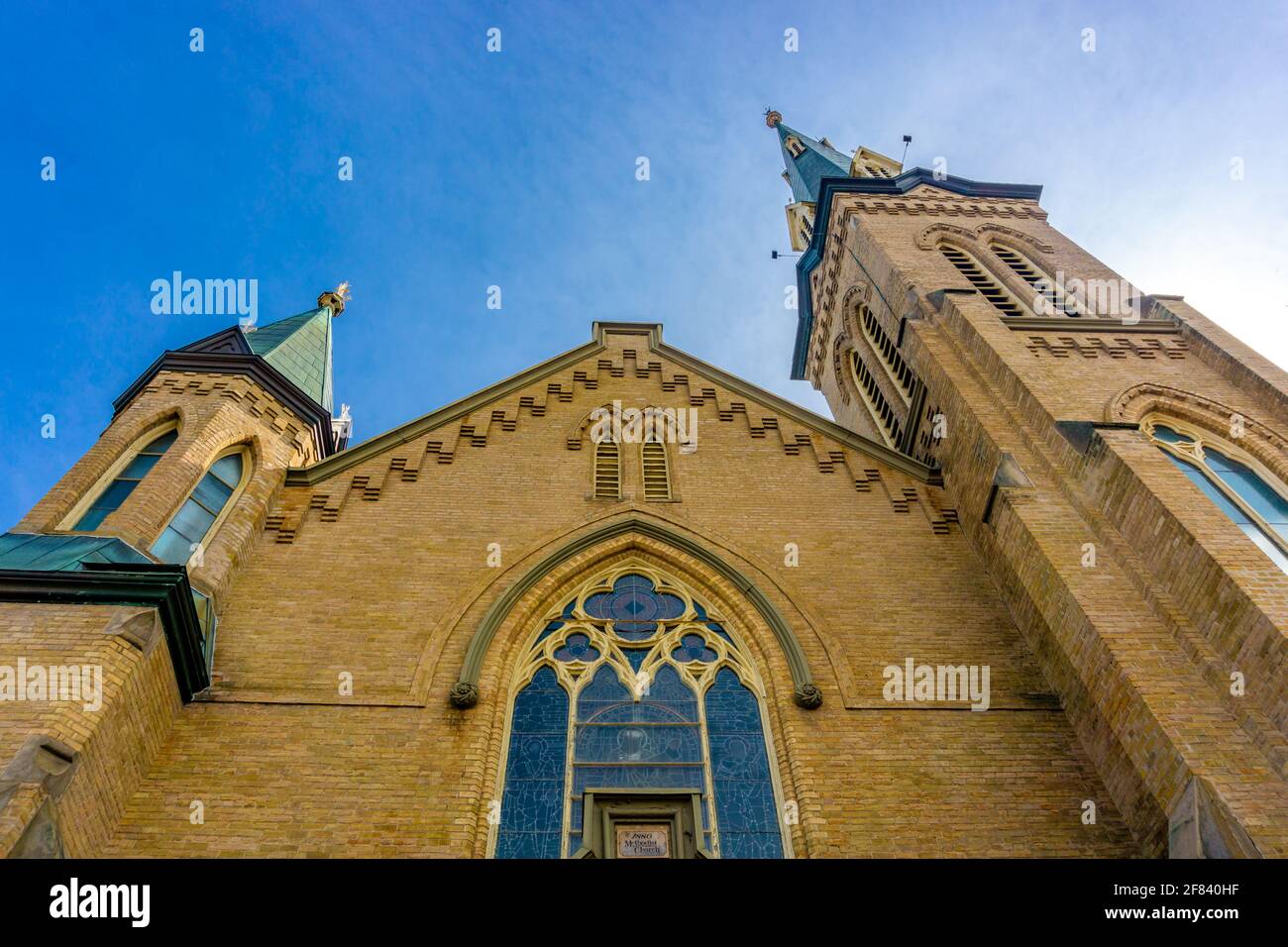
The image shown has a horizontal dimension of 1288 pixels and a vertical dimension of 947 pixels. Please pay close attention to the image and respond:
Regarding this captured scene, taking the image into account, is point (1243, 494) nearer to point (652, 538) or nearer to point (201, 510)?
point (652, 538)

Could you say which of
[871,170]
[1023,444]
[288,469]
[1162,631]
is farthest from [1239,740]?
[871,170]

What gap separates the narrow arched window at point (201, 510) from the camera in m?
9.96

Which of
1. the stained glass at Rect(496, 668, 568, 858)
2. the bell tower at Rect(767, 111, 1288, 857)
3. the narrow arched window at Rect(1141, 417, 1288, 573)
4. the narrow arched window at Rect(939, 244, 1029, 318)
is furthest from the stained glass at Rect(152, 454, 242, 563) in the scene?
the narrow arched window at Rect(939, 244, 1029, 318)

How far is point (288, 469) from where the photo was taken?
12.0 metres

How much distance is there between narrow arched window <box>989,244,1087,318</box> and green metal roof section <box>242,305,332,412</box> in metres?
11.3

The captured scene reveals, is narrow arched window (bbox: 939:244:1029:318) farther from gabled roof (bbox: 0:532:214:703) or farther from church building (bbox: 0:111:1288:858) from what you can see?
gabled roof (bbox: 0:532:214:703)

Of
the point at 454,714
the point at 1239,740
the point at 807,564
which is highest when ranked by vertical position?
the point at 807,564

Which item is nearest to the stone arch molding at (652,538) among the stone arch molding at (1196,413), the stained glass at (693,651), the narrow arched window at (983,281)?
the stained glass at (693,651)

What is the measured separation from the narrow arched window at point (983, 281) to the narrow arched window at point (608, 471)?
6.74m

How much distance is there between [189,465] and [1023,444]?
961 centimetres

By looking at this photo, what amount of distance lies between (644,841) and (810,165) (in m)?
24.6

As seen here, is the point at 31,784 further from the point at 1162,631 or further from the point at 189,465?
the point at 1162,631

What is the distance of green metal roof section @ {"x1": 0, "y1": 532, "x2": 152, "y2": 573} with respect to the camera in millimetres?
8375

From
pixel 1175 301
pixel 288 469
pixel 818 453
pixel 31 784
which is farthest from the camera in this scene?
pixel 1175 301
